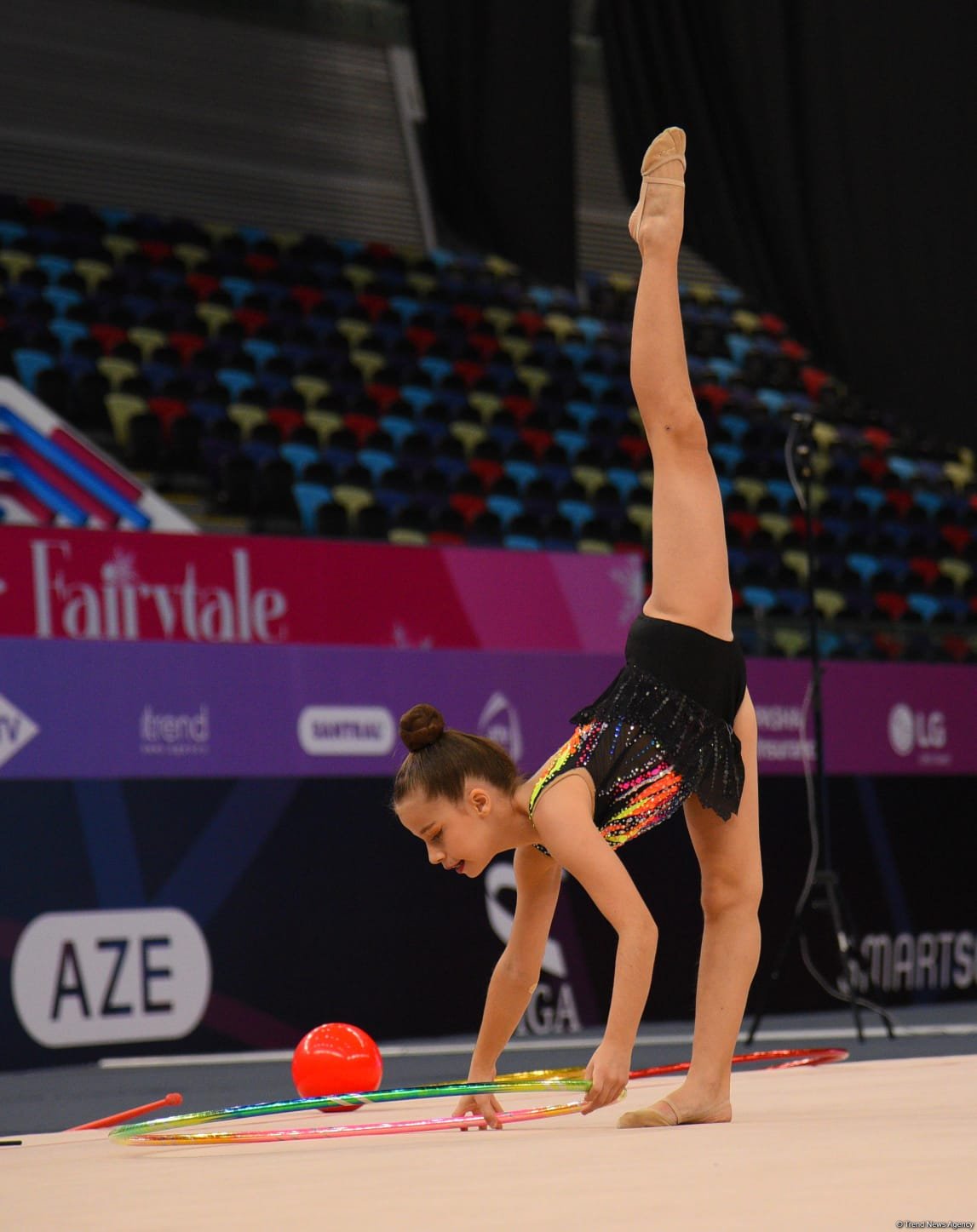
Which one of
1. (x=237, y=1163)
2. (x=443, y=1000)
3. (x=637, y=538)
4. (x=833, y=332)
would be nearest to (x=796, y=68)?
(x=833, y=332)

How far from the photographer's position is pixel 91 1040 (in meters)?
5.29

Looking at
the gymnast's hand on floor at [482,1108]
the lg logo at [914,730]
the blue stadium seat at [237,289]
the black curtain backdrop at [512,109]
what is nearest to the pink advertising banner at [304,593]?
the lg logo at [914,730]

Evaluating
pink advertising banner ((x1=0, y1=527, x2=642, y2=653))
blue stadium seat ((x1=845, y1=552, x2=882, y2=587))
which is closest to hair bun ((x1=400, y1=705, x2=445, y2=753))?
pink advertising banner ((x1=0, y1=527, x2=642, y2=653))

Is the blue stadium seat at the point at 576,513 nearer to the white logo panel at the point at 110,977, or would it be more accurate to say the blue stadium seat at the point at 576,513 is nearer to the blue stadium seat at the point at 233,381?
the blue stadium seat at the point at 233,381

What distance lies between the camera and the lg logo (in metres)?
7.25

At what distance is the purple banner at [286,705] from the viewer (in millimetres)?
5445

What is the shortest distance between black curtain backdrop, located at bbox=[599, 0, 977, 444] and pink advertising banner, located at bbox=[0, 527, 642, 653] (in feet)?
9.84

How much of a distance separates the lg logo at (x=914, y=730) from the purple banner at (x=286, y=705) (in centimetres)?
27

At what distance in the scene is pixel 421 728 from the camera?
276 centimetres

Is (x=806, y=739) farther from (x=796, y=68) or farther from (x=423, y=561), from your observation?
(x=796, y=68)

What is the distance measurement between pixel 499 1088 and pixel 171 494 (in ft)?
23.3

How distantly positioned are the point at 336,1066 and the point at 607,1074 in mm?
1219

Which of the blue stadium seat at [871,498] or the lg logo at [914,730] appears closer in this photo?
the lg logo at [914,730]

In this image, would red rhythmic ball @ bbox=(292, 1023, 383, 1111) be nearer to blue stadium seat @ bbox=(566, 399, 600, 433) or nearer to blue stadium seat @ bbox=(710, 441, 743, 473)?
blue stadium seat @ bbox=(566, 399, 600, 433)
